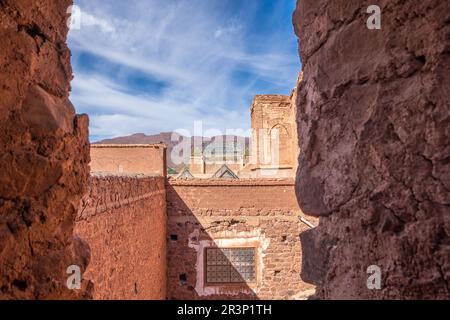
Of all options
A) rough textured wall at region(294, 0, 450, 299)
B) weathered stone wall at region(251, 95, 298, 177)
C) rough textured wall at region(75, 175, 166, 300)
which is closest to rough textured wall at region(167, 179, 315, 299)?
rough textured wall at region(75, 175, 166, 300)

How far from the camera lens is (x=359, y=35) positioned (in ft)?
4.80

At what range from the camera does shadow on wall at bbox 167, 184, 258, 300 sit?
9516 millimetres

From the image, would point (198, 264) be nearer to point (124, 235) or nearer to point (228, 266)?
point (228, 266)

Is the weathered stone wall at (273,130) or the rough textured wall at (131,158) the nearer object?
the rough textured wall at (131,158)

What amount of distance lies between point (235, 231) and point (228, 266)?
1.02m

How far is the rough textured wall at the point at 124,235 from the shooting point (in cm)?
416

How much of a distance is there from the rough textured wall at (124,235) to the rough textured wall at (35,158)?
2.46 meters

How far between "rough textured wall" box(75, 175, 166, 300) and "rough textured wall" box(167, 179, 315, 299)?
83cm

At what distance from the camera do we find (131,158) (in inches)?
488

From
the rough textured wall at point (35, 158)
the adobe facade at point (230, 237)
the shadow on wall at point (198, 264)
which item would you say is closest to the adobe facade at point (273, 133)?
the adobe facade at point (230, 237)

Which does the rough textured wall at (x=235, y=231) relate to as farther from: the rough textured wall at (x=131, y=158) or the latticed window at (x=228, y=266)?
the rough textured wall at (x=131, y=158)

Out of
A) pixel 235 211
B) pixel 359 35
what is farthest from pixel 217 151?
pixel 359 35

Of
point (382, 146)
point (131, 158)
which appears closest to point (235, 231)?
point (131, 158)
